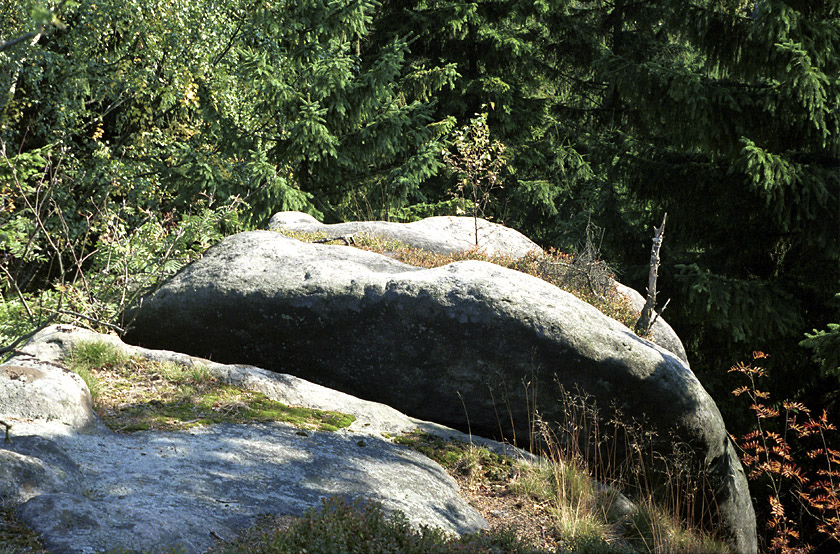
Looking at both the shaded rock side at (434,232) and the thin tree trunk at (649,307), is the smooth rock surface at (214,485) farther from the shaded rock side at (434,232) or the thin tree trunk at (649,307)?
the shaded rock side at (434,232)

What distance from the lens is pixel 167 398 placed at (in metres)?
5.68

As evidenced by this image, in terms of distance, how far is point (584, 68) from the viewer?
18.0 m

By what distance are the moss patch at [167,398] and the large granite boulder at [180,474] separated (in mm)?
130

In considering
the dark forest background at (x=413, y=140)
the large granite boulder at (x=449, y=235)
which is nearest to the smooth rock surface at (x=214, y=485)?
the dark forest background at (x=413, y=140)

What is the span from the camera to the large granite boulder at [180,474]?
350 cm

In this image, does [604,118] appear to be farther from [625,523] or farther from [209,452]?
[209,452]

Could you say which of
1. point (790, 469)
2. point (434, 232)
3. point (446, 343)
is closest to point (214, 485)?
point (446, 343)

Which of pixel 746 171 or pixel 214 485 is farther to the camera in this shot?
pixel 746 171

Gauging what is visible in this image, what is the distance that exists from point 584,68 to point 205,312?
13.9 metres

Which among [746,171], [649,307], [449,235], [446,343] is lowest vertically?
[446,343]

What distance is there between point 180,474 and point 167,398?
153 centimetres

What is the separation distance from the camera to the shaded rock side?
9375mm

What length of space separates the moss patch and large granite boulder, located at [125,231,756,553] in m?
0.76

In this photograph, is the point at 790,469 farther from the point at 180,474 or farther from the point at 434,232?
the point at 434,232
